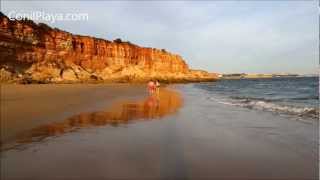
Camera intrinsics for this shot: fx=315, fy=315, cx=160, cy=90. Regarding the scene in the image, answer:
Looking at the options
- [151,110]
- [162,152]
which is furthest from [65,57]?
[162,152]

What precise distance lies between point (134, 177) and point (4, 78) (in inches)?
1678

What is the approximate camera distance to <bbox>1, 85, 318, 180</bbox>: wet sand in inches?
197

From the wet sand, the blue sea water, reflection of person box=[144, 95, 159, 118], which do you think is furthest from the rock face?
the wet sand

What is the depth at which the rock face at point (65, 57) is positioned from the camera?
168 feet

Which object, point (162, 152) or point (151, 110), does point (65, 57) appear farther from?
point (162, 152)

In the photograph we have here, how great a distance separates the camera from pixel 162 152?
637 cm

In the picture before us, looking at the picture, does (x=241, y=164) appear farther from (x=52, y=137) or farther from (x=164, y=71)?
(x=164, y=71)

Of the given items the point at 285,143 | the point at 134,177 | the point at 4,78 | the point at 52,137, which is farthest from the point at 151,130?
the point at 4,78

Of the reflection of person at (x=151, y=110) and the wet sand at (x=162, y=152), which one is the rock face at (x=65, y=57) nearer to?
the reflection of person at (x=151, y=110)

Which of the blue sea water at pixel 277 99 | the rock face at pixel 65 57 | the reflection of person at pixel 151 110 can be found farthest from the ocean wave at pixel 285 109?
the rock face at pixel 65 57

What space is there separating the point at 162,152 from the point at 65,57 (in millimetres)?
62518

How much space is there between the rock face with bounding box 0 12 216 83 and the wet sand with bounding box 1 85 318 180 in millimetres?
38252

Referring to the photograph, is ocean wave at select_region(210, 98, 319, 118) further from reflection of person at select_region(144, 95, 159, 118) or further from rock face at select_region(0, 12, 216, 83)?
rock face at select_region(0, 12, 216, 83)

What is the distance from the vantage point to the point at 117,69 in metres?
79.7
